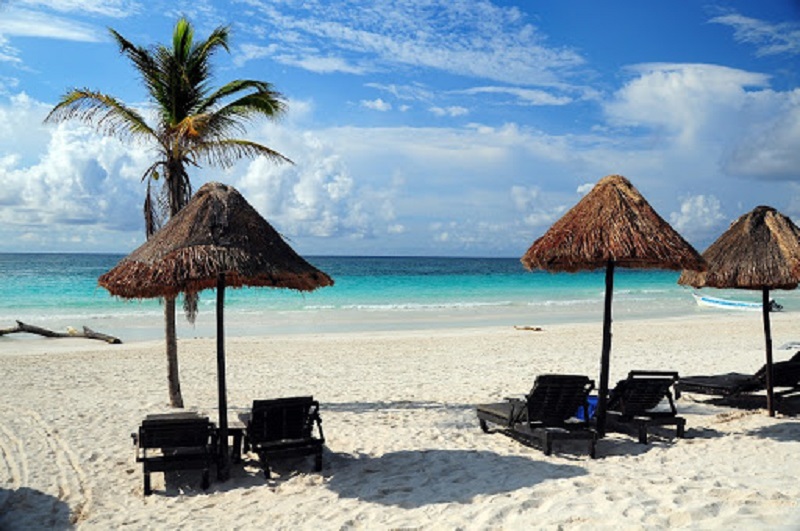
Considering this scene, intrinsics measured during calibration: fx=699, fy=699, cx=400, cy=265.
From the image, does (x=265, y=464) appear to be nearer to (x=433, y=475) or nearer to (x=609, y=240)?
(x=433, y=475)

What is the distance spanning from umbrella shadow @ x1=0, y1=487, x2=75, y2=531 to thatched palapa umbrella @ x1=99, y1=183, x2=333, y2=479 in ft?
4.21

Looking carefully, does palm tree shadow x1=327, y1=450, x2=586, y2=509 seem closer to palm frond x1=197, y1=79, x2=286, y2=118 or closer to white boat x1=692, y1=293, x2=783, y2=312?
palm frond x1=197, y1=79, x2=286, y2=118

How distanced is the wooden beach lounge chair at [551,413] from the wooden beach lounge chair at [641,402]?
48 centimetres

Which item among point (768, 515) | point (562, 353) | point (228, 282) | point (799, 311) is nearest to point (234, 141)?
point (228, 282)

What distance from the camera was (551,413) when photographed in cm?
683

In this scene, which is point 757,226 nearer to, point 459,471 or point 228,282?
point 459,471

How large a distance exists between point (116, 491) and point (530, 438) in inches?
150

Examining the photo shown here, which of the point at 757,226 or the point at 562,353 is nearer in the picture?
the point at 757,226

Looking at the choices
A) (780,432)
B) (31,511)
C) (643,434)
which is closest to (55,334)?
(31,511)

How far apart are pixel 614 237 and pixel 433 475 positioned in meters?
2.86

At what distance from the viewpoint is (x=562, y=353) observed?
15.3m

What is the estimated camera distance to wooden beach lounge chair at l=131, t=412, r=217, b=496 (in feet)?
18.7

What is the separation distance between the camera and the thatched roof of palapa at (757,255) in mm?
7762

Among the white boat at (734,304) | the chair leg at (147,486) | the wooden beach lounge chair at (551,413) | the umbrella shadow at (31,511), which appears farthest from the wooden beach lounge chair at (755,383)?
the white boat at (734,304)
